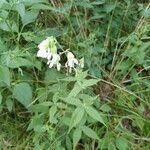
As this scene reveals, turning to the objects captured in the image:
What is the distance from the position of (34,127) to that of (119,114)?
0.39m

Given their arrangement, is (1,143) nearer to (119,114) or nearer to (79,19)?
(119,114)

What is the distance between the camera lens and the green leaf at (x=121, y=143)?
1705mm

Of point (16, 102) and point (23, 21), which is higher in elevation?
point (23, 21)

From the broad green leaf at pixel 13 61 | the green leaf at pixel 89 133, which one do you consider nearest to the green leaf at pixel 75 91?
the green leaf at pixel 89 133

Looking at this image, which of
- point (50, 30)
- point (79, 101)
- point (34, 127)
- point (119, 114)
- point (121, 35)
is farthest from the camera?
point (121, 35)

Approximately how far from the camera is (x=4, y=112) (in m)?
1.92

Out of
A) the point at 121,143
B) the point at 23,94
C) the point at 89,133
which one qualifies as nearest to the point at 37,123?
the point at 23,94

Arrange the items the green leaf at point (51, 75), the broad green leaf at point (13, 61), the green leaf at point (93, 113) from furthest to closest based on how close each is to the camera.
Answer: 1. the green leaf at point (51, 75)
2. the broad green leaf at point (13, 61)
3. the green leaf at point (93, 113)

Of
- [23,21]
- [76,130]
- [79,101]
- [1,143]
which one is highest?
[23,21]

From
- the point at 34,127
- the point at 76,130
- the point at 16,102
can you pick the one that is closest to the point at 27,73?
the point at 16,102

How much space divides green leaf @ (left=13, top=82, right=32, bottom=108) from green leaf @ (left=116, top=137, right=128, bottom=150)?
0.39 metres

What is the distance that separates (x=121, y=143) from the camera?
1.71 metres

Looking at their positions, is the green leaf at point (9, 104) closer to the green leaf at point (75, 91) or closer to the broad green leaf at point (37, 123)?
the broad green leaf at point (37, 123)

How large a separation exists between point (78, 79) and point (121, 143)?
0.32m
